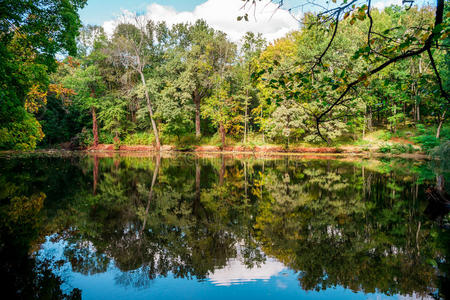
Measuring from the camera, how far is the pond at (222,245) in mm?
3285

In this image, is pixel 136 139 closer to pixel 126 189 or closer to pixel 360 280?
pixel 126 189

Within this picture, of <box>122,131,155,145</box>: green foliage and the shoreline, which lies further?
<box>122,131,155,145</box>: green foliage

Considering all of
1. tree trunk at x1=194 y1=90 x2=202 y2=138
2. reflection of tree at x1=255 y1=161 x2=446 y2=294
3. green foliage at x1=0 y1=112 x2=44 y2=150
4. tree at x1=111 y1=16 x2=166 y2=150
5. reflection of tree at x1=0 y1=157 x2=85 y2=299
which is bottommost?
reflection of tree at x1=255 y1=161 x2=446 y2=294

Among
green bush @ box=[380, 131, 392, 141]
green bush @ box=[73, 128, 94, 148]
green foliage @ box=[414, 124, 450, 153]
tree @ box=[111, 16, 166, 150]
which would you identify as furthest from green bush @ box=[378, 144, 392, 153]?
green bush @ box=[73, 128, 94, 148]

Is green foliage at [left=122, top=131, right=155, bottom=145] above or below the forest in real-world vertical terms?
below

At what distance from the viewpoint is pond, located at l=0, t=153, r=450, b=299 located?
3285 mm

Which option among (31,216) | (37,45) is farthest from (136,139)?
(31,216)

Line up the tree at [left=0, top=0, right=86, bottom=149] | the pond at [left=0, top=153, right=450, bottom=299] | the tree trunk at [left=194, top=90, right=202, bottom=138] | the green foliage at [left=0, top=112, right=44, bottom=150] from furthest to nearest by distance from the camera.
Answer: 1. the tree trunk at [left=194, top=90, right=202, bottom=138]
2. the green foliage at [left=0, top=112, right=44, bottom=150]
3. the tree at [left=0, top=0, right=86, bottom=149]
4. the pond at [left=0, top=153, right=450, bottom=299]

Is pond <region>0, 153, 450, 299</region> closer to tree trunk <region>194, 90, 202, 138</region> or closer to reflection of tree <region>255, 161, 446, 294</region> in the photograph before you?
reflection of tree <region>255, 161, 446, 294</region>

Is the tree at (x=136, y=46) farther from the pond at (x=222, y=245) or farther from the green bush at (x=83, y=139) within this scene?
the pond at (x=222, y=245)

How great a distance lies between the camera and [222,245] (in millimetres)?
4492

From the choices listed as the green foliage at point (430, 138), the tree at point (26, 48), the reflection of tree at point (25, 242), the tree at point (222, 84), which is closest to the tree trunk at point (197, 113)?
the tree at point (222, 84)

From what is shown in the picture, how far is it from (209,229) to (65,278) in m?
2.59

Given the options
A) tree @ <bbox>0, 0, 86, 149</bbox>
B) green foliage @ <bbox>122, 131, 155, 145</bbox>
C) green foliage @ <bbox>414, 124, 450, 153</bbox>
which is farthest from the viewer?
green foliage @ <bbox>122, 131, 155, 145</bbox>
